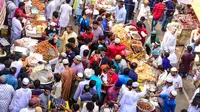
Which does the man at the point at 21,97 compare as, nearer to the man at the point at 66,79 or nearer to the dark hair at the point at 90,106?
the man at the point at 66,79

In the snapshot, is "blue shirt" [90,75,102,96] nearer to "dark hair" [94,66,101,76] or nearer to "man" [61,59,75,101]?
"dark hair" [94,66,101,76]

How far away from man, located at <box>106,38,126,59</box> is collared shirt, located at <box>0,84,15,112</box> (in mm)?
3658

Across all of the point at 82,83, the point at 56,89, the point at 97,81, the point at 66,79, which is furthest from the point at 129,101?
the point at 56,89

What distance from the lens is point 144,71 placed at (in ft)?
34.4

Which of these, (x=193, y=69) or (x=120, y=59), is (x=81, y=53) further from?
(x=193, y=69)

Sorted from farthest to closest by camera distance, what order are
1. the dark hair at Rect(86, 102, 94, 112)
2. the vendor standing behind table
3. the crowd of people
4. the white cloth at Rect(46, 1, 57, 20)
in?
1. the white cloth at Rect(46, 1, 57, 20)
2. the vendor standing behind table
3. the crowd of people
4. the dark hair at Rect(86, 102, 94, 112)

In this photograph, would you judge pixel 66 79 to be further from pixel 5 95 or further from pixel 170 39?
pixel 170 39

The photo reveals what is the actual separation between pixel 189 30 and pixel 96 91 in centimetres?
673

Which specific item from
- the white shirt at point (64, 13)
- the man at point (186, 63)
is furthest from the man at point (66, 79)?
the man at point (186, 63)

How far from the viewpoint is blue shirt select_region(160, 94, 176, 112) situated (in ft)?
29.0

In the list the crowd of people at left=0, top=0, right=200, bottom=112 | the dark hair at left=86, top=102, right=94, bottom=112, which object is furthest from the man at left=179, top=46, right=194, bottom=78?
the dark hair at left=86, top=102, right=94, bottom=112

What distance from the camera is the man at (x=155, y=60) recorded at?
10.6 meters

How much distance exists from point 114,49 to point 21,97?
12.2 ft

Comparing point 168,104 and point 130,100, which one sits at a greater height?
point 130,100
